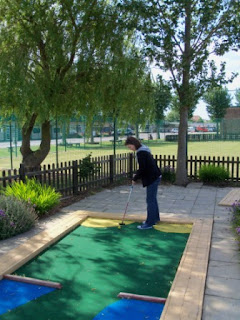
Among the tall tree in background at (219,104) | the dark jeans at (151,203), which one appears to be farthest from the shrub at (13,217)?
the tall tree in background at (219,104)

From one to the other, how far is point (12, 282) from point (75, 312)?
1116 mm

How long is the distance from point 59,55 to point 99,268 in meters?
7.12

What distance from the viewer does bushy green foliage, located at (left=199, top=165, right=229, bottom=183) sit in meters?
11.6

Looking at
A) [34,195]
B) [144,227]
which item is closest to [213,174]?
[144,227]

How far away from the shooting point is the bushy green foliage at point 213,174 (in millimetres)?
11562

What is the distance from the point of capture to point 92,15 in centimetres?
991

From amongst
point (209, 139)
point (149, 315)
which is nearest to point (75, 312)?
point (149, 315)

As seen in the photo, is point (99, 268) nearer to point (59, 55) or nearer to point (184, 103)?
point (59, 55)

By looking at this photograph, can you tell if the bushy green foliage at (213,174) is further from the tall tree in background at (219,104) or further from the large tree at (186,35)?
the tall tree in background at (219,104)

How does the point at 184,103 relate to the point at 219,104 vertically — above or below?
below

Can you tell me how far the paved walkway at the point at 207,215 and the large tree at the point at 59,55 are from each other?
2.99m

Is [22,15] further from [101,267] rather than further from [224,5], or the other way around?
[101,267]

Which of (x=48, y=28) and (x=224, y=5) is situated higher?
(x=224, y=5)

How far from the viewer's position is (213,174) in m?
11.6
